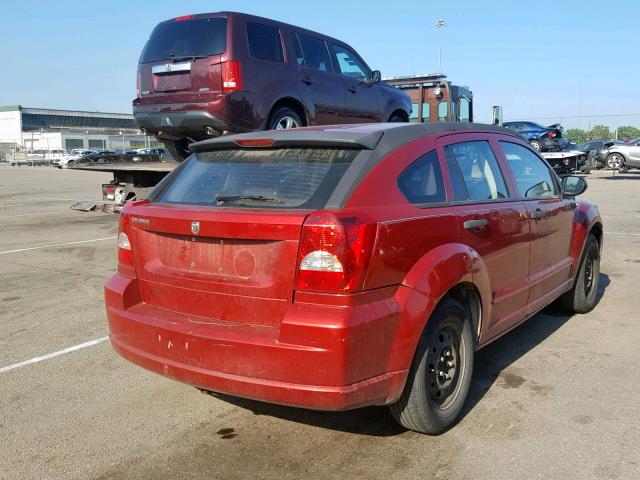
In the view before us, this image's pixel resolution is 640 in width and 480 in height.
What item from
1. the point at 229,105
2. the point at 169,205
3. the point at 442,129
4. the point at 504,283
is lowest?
the point at 504,283

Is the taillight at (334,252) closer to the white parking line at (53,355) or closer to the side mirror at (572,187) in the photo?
the white parking line at (53,355)

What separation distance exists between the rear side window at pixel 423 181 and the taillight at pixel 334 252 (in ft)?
1.73

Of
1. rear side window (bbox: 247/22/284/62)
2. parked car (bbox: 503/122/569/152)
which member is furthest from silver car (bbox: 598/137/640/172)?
rear side window (bbox: 247/22/284/62)

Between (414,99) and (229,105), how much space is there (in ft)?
24.9

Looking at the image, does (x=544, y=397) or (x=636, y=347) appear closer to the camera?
(x=544, y=397)

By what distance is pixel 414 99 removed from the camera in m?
14.5

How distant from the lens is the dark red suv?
7.84 meters

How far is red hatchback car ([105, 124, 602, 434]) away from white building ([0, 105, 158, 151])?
263ft

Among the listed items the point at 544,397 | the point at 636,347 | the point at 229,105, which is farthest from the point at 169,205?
the point at 229,105

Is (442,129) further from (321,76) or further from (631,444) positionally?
(321,76)

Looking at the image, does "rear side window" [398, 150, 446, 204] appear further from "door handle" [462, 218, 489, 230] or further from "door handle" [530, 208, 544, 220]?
"door handle" [530, 208, 544, 220]

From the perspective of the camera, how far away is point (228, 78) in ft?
25.6

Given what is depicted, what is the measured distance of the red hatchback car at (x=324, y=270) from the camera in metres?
2.93

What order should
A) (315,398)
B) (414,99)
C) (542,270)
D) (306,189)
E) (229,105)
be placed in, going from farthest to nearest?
1. (414,99)
2. (229,105)
3. (542,270)
4. (306,189)
5. (315,398)
